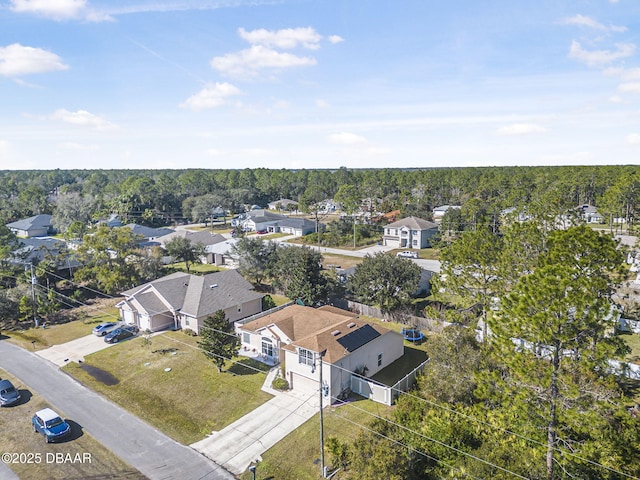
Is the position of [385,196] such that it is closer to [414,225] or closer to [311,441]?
[414,225]

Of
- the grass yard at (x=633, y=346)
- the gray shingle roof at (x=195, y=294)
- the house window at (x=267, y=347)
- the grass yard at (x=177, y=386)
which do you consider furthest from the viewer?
the gray shingle roof at (x=195, y=294)

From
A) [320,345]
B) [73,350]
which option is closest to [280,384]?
[320,345]

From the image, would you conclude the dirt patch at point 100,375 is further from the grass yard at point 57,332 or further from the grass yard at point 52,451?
the grass yard at point 57,332

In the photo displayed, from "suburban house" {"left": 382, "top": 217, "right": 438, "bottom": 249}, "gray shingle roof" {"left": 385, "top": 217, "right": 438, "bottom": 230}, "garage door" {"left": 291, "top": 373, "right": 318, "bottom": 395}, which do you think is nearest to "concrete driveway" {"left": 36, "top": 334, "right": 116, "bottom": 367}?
"garage door" {"left": 291, "top": 373, "right": 318, "bottom": 395}

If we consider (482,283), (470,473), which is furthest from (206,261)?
(470,473)

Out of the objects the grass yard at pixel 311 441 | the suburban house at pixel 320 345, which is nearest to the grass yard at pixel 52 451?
the grass yard at pixel 311 441

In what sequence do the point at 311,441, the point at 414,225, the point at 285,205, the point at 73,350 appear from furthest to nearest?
the point at 285,205, the point at 414,225, the point at 73,350, the point at 311,441

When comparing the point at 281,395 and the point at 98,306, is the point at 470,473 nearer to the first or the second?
the point at 281,395
